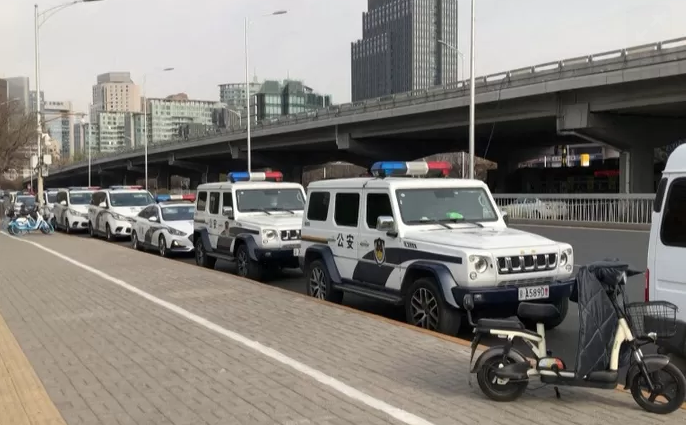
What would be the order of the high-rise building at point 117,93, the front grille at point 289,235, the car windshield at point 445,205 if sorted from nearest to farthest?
the car windshield at point 445,205
the front grille at point 289,235
the high-rise building at point 117,93

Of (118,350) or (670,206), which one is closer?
(670,206)

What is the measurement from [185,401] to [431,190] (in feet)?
15.9

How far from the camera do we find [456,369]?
20.8ft

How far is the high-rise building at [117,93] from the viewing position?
107 meters

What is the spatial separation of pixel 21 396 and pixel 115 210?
63.2 ft

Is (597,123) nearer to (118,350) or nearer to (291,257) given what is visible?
(291,257)

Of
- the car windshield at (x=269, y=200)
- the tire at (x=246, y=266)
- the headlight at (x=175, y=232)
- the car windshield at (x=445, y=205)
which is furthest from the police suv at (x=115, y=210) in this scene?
the car windshield at (x=445, y=205)

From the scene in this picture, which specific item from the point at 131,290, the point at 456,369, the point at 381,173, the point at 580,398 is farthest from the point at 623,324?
the point at 131,290

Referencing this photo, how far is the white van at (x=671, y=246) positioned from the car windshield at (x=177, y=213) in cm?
1426

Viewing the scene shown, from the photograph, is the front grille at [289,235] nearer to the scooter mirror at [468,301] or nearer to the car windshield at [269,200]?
the car windshield at [269,200]

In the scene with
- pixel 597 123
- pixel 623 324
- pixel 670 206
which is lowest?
pixel 623 324

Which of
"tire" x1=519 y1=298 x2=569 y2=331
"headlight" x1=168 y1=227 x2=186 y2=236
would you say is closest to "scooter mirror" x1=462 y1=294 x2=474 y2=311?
"tire" x1=519 y1=298 x2=569 y2=331

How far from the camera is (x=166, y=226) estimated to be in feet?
60.2

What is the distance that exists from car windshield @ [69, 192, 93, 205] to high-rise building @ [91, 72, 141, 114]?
261ft
